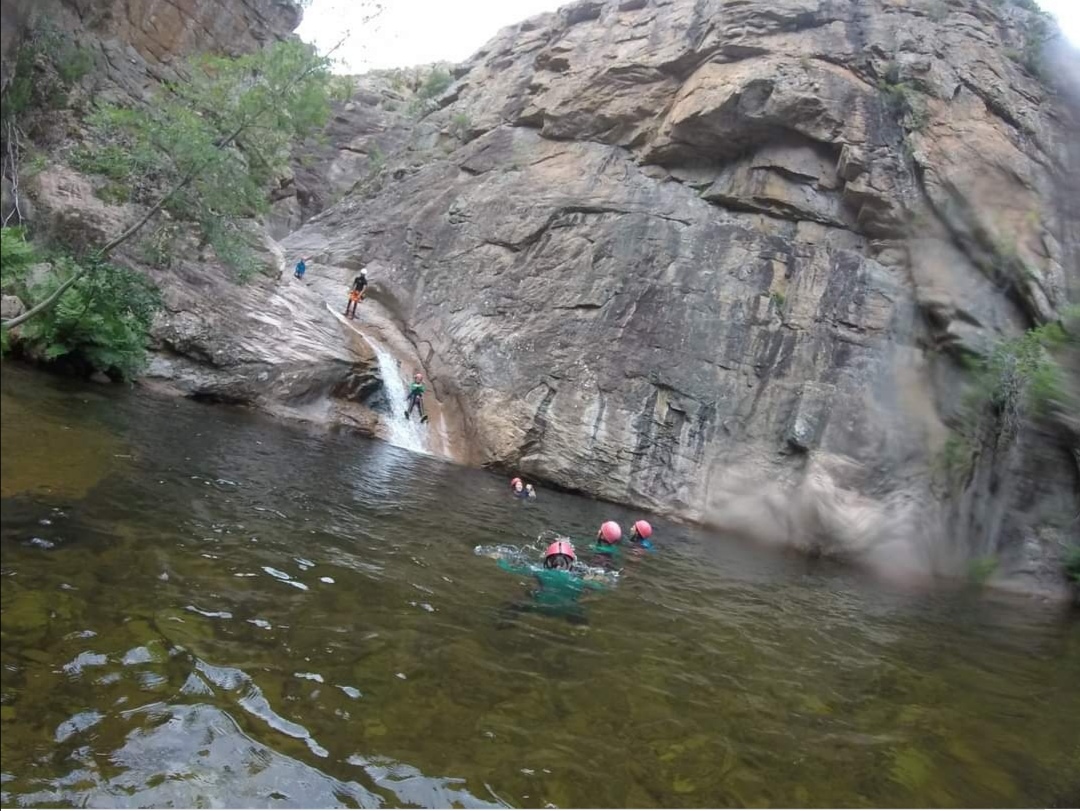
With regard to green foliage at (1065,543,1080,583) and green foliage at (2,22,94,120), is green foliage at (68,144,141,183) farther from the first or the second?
green foliage at (1065,543,1080,583)

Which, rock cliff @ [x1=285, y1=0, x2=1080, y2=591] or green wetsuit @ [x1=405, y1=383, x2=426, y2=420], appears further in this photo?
green wetsuit @ [x1=405, y1=383, x2=426, y2=420]

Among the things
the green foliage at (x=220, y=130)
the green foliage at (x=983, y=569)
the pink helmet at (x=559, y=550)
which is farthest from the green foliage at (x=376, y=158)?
the pink helmet at (x=559, y=550)

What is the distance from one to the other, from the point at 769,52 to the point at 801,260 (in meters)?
9.80

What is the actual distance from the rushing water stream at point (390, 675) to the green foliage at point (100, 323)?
2720 mm

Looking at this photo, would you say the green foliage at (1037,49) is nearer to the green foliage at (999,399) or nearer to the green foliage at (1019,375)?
the green foliage at (999,399)

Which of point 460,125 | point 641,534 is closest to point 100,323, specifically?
point 641,534

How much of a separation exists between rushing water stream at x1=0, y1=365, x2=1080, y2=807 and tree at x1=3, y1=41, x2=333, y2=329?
536cm

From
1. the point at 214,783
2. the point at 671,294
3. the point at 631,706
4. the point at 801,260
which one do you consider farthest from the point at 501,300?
the point at 214,783

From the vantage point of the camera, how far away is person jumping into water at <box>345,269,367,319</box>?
1163 inches

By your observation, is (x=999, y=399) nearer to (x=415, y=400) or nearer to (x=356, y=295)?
(x=415, y=400)

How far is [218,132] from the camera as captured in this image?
15500 mm

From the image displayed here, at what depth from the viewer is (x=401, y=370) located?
26953 mm

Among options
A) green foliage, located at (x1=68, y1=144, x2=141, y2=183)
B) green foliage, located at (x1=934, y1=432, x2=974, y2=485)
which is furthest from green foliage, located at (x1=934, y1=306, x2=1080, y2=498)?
green foliage, located at (x1=68, y1=144, x2=141, y2=183)

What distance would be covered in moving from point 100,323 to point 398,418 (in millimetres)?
10686
